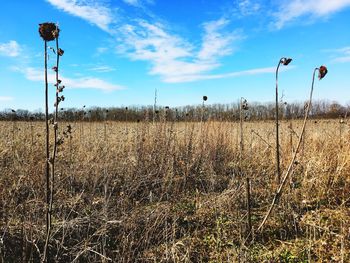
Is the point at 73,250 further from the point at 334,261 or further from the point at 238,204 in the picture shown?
the point at 334,261

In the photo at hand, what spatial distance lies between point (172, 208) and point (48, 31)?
2.61m

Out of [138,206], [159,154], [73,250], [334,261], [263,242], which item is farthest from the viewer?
[159,154]

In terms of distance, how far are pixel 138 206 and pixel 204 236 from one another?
1082 mm

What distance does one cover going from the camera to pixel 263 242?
9.75 feet

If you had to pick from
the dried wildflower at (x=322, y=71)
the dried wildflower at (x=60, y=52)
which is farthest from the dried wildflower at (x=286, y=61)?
the dried wildflower at (x=60, y=52)

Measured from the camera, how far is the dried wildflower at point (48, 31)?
5.68 ft

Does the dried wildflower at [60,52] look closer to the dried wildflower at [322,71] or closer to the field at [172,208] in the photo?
the field at [172,208]

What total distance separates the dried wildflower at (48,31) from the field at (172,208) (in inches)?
62.0

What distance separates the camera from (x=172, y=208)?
149 inches

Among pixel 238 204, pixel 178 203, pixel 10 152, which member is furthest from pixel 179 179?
pixel 10 152

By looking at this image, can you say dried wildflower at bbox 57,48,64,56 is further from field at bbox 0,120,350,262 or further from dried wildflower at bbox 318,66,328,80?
dried wildflower at bbox 318,66,328,80

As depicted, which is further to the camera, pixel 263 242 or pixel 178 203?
pixel 178 203

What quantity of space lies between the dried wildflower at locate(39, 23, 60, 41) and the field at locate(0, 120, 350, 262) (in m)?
1.57

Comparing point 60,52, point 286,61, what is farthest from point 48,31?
point 286,61
